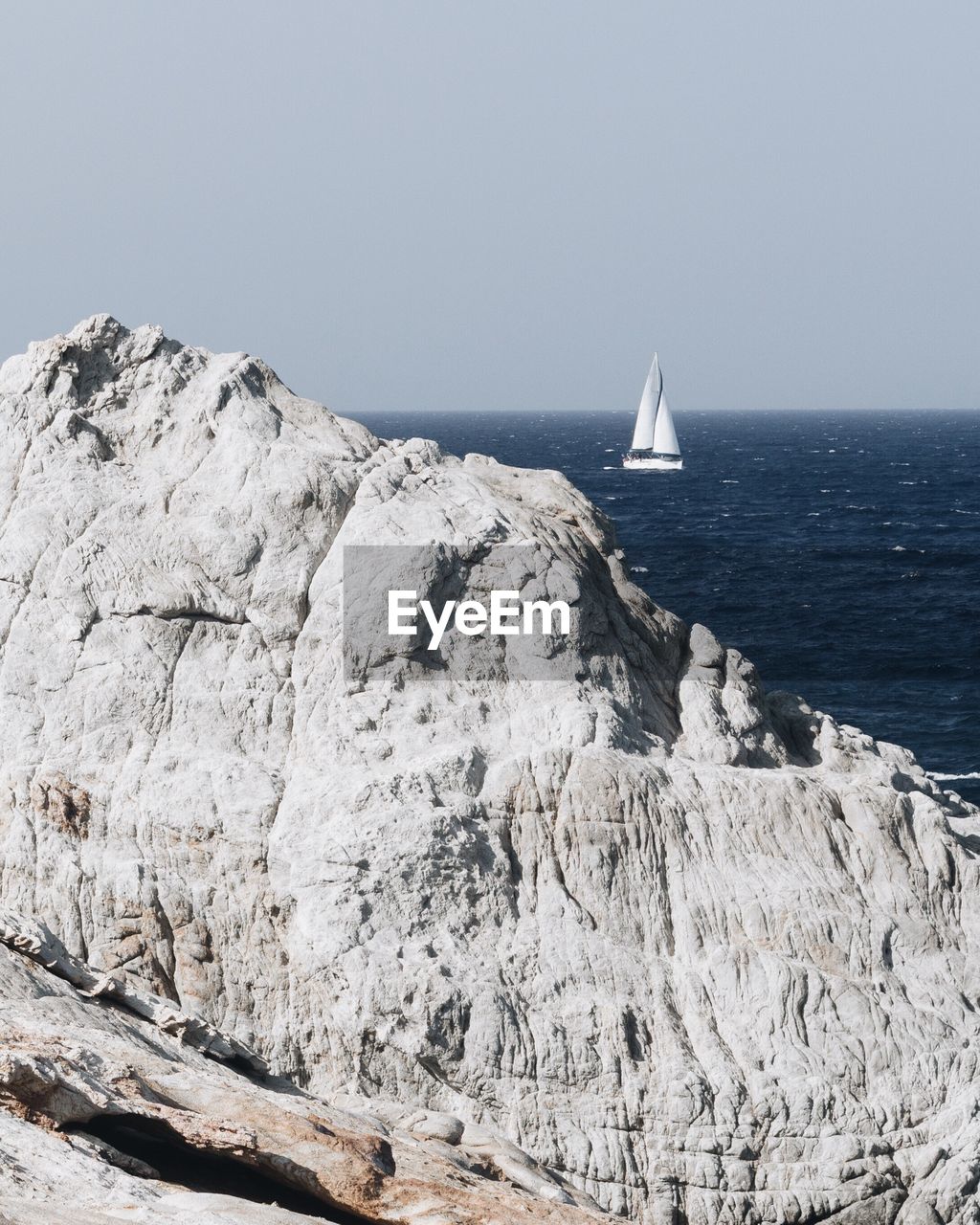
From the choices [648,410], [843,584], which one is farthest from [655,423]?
[843,584]

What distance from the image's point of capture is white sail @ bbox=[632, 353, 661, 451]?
6447 inches

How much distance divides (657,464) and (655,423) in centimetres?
631

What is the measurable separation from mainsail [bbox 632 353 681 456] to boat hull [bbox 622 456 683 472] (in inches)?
43.6

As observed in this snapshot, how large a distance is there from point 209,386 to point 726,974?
1124 centimetres

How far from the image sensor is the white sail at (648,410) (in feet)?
537

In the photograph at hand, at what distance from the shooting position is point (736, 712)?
20.6 meters

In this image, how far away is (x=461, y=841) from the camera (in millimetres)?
17625

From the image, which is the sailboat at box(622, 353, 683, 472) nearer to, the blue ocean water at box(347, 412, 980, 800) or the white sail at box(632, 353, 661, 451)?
the white sail at box(632, 353, 661, 451)

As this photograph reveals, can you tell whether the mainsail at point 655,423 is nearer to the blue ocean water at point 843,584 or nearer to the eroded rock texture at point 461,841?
the blue ocean water at point 843,584

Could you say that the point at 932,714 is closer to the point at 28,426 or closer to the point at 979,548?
the point at 28,426

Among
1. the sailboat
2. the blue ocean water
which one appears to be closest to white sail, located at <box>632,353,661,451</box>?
the sailboat

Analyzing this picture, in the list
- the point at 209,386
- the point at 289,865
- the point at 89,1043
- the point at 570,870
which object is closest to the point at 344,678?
the point at 289,865

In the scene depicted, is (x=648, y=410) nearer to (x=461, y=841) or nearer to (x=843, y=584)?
(x=843, y=584)

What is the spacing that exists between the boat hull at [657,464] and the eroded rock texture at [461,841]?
142 m
